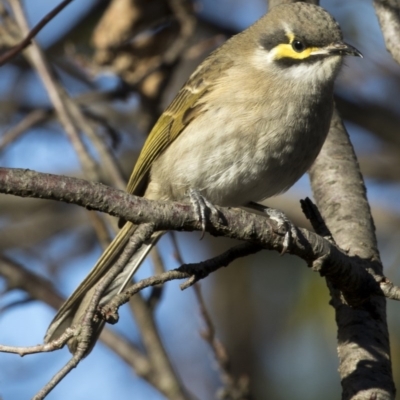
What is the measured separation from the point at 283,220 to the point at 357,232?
3.48 feet

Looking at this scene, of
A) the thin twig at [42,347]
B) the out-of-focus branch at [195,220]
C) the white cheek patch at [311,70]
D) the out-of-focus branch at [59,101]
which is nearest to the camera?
the out-of-focus branch at [195,220]

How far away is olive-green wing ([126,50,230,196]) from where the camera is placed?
512 cm

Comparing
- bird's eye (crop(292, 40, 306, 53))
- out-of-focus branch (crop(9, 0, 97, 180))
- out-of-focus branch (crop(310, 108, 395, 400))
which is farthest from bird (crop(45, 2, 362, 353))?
out-of-focus branch (crop(9, 0, 97, 180))

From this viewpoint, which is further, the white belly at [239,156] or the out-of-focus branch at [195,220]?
the white belly at [239,156]

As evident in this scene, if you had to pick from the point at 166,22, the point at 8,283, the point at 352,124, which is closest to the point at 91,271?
the point at 8,283

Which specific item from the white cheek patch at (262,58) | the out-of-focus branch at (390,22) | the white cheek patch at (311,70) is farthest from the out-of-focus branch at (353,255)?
the out-of-focus branch at (390,22)

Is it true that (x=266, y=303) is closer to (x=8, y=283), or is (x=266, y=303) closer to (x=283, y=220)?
(x=8, y=283)

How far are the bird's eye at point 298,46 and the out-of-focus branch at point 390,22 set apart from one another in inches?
19.1

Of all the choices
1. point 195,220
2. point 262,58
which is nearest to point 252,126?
point 262,58

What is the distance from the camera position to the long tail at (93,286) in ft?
14.1

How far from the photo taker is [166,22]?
281 inches

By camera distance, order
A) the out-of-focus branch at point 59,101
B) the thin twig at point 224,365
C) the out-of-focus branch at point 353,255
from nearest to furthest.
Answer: the out-of-focus branch at point 353,255
the thin twig at point 224,365
the out-of-focus branch at point 59,101

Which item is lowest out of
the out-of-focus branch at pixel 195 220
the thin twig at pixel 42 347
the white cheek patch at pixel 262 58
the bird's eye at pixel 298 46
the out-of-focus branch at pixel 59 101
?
the thin twig at pixel 42 347

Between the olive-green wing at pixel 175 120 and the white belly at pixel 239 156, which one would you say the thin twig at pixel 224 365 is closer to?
the white belly at pixel 239 156
